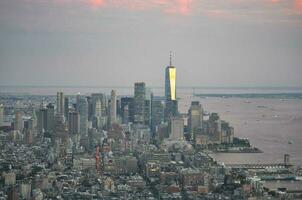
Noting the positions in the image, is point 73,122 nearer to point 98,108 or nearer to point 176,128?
point 98,108

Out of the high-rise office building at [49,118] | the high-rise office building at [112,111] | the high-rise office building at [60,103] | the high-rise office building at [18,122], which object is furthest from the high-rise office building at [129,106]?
the high-rise office building at [18,122]

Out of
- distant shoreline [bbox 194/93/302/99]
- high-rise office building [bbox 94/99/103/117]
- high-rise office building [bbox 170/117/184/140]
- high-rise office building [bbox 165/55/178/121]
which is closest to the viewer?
distant shoreline [bbox 194/93/302/99]

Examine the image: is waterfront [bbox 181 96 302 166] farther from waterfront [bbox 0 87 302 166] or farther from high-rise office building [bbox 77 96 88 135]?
high-rise office building [bbox 77 96 88 135]

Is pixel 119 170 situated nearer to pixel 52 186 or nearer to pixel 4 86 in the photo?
pixel 52 186

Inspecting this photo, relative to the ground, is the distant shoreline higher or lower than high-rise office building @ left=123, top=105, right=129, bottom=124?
higher

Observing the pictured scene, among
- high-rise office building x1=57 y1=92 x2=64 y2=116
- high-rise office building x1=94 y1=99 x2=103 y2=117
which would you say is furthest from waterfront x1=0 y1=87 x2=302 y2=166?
high-rise office building x1=94 y1=99 x2=103 y2=117

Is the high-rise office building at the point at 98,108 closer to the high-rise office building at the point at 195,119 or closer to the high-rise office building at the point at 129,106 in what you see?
the high-rise office building at the point at 129,106

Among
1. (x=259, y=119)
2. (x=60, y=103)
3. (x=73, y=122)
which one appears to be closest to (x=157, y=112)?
(x=73, y=122)
